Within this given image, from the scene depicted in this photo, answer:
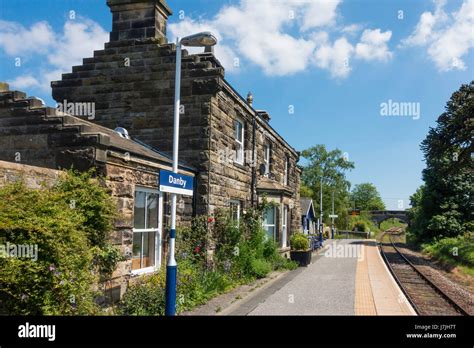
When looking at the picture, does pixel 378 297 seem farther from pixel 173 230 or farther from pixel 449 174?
pixel 449 174

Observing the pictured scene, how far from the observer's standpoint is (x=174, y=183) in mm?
7207

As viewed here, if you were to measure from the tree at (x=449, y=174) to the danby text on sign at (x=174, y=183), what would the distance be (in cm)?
2073

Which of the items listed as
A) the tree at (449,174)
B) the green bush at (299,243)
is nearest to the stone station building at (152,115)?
the green bush at (299,243)

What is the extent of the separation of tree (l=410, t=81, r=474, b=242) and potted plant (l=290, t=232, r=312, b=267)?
470 inches

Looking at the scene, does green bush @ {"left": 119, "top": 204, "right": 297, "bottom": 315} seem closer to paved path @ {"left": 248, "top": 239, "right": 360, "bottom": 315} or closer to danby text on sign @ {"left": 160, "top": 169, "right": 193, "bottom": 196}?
paved path @ {"left": 248, "top": 239, "right": 360, "bottom": 315}

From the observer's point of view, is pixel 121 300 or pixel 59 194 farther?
pixel 121 300

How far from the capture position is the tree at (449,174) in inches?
Answer: 930

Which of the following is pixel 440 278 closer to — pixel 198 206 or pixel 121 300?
pixel 198 206

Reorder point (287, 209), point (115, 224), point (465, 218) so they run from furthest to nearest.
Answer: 1. point (465, 218)
2. point (287, 209)
3. point (115, 224)

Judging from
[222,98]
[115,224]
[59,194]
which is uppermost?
[222,98]

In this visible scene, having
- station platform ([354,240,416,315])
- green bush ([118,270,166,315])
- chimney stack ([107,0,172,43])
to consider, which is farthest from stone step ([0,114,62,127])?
station platform ([354,240,416,315])
